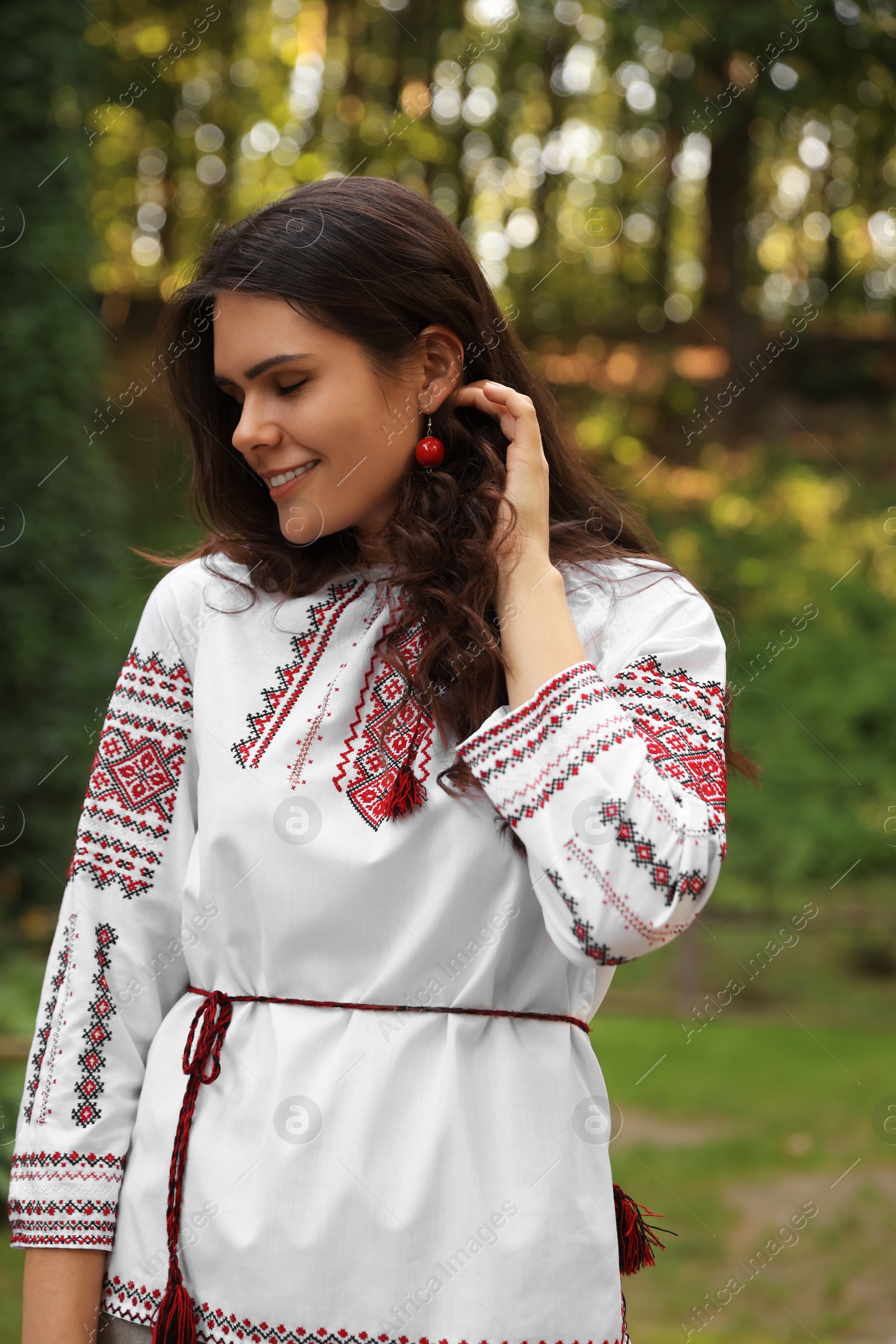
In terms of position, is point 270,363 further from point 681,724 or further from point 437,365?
point 681,724

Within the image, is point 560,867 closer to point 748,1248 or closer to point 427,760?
point 427,760

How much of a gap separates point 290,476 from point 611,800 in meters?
0.54

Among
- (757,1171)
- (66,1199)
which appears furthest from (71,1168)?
(757,1171)

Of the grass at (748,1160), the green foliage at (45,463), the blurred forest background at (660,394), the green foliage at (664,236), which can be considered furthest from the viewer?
the green foliage at (664,236)

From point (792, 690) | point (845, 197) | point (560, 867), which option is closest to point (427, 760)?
point (560, 867)

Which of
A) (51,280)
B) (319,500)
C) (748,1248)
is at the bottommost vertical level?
(748,1248)

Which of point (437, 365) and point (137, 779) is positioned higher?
point (437, 365)

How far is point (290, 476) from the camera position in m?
1.45

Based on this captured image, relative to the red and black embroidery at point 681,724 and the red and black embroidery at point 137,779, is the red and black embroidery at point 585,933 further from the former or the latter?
the red and black embroidery at point 137,779

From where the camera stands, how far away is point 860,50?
30.4ft

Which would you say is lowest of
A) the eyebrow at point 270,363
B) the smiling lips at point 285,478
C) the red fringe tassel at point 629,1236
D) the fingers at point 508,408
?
the red fringe tassel at point 629,1236

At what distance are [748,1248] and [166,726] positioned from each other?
325cm

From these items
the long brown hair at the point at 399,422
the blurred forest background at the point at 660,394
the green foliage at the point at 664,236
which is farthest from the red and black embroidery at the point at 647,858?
the green foliage at the point at 664,236

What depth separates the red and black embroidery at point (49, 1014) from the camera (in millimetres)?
1458
